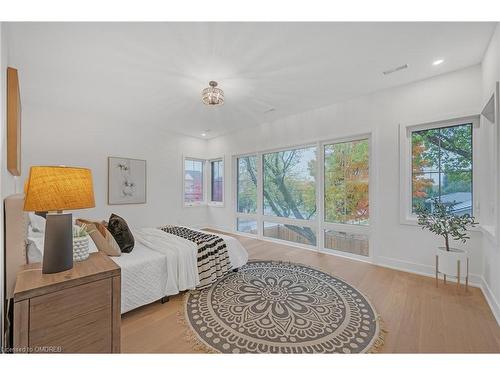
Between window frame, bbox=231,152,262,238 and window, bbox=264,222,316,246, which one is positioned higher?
window frame, bbox=231,152,262,238

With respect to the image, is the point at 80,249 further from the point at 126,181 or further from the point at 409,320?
the point at 126,181

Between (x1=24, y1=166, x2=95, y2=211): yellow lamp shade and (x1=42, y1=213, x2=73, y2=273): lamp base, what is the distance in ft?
0.44

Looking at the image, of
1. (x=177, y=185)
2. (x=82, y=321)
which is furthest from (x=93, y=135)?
(x=82, y=321)

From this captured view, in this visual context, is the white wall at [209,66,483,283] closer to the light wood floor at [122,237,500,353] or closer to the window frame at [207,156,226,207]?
the light wood floor at [122,237,500,353]

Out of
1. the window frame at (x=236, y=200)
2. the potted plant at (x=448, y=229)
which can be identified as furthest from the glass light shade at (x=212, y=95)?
the potted plant at (x=448, y=229)

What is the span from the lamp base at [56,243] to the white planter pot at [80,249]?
15cm

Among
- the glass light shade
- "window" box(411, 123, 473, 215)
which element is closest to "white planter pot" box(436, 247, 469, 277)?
"window" box(411, 123, 473, 215)

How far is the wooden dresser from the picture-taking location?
3.31ft

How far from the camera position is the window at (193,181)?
5.55 meters

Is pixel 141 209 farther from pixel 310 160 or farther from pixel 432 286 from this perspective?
pixel 432 286

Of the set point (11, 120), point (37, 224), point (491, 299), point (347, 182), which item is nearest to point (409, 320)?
point (491, 299)

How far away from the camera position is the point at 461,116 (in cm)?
256

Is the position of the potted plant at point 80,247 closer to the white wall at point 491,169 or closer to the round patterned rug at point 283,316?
the round patterned rug at point 283,316
